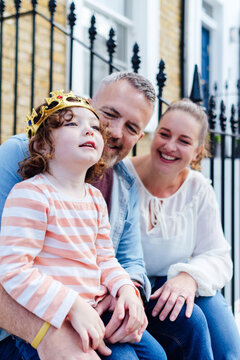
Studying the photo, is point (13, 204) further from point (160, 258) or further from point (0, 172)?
point (160, 258)

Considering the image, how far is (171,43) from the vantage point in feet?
20.4

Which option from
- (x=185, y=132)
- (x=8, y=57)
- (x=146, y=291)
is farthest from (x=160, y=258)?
(x=8, y=57)

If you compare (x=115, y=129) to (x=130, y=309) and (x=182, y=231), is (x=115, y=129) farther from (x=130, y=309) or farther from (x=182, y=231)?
(x=130, y=309)

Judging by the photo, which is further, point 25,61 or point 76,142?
point 25,61

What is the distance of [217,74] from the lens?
8.40m

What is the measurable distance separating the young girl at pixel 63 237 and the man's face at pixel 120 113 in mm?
337

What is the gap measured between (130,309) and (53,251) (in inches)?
13.9

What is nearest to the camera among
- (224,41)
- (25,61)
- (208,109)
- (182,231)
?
(182,231)

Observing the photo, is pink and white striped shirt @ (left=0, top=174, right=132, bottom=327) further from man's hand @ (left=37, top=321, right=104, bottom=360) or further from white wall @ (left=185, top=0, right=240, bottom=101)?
white wall @ (left=185, top=0, right=240, bottom=101)

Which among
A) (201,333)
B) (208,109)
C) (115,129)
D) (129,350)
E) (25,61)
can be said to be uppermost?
(25,61)

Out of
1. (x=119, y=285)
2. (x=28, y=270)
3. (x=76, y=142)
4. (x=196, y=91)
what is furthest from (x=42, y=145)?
(x=196, y=91)

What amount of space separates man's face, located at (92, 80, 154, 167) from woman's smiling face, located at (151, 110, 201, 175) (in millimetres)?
335

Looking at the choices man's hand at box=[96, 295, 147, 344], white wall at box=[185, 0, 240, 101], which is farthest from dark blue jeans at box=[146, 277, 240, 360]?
white wall at box=[185, 0, 240, 101]

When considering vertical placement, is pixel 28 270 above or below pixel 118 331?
above
